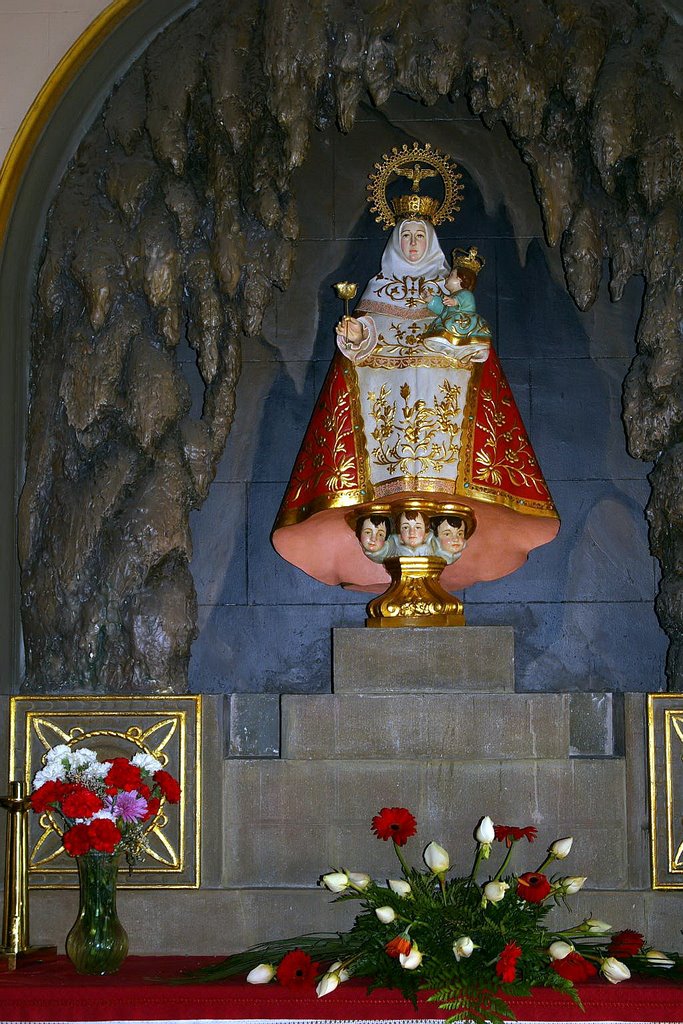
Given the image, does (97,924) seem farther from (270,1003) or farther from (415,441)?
(415,441)

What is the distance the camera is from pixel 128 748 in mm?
4758

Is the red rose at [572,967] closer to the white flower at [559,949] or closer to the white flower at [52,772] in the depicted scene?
the white flower at [559,949]

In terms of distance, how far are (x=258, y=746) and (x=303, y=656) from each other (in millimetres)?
496

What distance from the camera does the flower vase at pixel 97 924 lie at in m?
3.92

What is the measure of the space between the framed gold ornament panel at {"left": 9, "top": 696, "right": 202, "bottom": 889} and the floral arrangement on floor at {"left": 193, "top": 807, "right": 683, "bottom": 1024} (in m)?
0.90

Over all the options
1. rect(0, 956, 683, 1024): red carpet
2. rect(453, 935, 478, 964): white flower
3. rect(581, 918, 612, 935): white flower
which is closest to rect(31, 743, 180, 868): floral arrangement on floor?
rect(0, 956, 683, 1024): red carpet

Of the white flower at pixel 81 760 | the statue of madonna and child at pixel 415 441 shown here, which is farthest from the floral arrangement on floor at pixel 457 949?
the statue of madonna and child at pixel 415 441

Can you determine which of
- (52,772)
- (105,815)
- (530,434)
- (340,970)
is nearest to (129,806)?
(105,815)

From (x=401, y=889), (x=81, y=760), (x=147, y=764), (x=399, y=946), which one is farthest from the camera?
(x=147, y=764)

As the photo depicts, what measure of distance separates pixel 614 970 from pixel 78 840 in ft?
5.10

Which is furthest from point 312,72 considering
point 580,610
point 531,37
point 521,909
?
point 521,909

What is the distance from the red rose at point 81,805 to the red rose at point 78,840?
0.04 m

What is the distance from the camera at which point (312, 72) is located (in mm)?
5496

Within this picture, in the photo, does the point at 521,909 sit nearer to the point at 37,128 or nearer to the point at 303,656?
the point at 303,656
